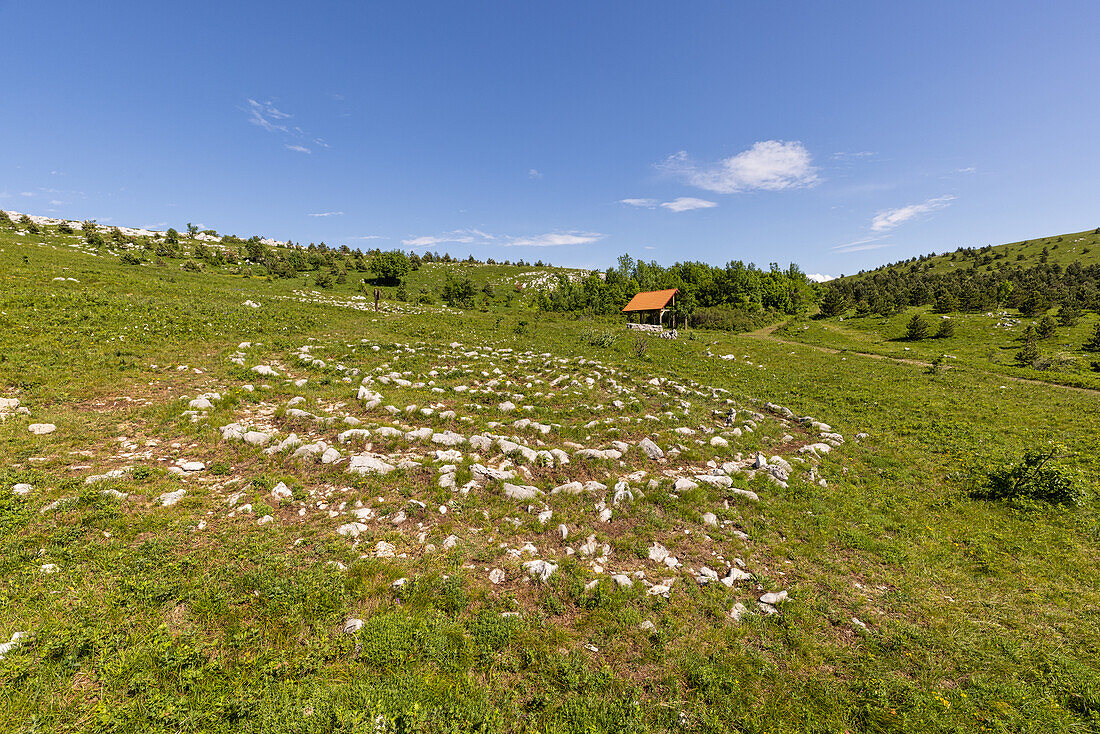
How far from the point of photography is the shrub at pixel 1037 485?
369 inches

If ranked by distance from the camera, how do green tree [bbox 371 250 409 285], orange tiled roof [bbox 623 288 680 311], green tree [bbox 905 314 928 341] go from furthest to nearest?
green tree [bbox 371 250 409 285] < orange tiled roof [bbox 623 288 680 311] < green tree [bbox 905 314 928 341]

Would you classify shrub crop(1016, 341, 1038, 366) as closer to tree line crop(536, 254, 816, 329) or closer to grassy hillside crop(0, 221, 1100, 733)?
grassy hillside crop(0, 221, 1100, 733)

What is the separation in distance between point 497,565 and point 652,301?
190 feet

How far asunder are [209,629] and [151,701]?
0.95 m

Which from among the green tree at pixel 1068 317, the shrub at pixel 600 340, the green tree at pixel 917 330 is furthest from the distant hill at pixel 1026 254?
the shrub at pixel 600 340

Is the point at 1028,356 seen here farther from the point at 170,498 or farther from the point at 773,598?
the point at 170,498

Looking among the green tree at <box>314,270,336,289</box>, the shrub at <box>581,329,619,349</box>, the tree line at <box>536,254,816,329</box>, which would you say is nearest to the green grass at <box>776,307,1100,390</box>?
the tree line at <box>536,254,816,329</box>

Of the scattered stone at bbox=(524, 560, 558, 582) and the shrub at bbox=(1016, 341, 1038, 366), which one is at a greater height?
the shrub at bbox=(1016, 341, 1038, 366)

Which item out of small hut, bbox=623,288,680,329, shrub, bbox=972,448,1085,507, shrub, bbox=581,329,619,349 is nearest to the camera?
shrub, bbox=972,448,1085,507

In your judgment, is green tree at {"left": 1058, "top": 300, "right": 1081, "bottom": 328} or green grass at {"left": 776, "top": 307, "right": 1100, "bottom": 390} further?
green tree at {"left": 1058, "top": 300, "right": 1081, "bottom": 328}

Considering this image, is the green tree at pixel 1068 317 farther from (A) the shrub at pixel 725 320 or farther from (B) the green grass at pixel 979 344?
(A) the shrub at pixel 725 320

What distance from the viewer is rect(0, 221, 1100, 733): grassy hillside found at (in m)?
4.36

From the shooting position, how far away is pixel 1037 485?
950 cm

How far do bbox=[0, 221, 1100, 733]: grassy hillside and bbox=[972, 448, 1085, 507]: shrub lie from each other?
55 cm
